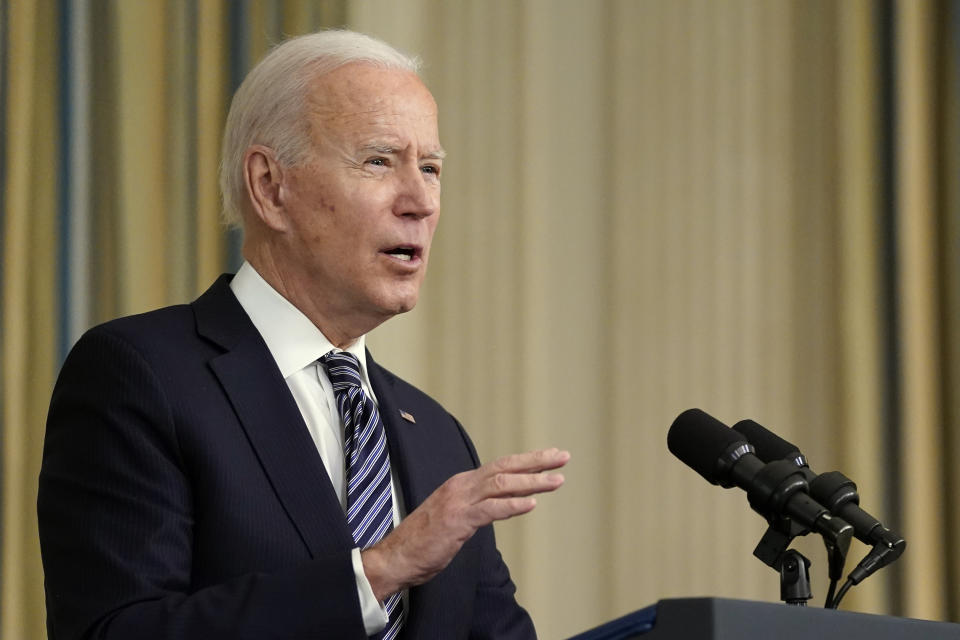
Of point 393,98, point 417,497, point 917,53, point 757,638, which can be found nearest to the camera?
point 757,638

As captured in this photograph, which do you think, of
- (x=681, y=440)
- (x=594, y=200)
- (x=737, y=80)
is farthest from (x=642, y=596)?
(x=681, y=440)

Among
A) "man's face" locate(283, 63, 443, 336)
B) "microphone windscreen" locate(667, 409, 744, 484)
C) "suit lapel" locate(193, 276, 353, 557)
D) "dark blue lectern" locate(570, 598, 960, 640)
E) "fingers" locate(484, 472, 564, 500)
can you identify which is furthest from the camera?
"man's face" locate(283, 63, 443, 336)

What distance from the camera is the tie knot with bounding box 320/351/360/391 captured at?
215cm

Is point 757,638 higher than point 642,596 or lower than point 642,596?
higher

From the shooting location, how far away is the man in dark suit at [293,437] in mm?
1726

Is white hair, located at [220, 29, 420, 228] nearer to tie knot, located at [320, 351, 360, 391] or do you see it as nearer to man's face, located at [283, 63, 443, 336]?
man's face, located at [283, 63, 443, 336]

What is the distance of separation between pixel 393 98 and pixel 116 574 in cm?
100

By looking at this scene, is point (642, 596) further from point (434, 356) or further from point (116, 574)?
point (116, 574)

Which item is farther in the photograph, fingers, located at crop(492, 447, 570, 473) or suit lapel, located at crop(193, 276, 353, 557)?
suit lapel, located at crop(193, 276, 353, 557)

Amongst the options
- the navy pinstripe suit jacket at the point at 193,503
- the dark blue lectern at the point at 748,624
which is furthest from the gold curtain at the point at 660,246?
the dark blue lectern at the point at 748,624

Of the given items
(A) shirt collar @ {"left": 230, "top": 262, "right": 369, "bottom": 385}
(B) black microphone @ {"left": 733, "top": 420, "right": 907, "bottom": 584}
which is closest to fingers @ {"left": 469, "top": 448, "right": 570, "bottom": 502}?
(B) black microphone @ {"left": 733, "top": 420, "right": 907, "bottom": 584}

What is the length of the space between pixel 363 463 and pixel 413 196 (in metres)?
0.49

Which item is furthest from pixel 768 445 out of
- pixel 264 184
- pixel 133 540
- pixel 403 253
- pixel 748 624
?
pixel 264 184

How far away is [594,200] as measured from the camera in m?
4.29
